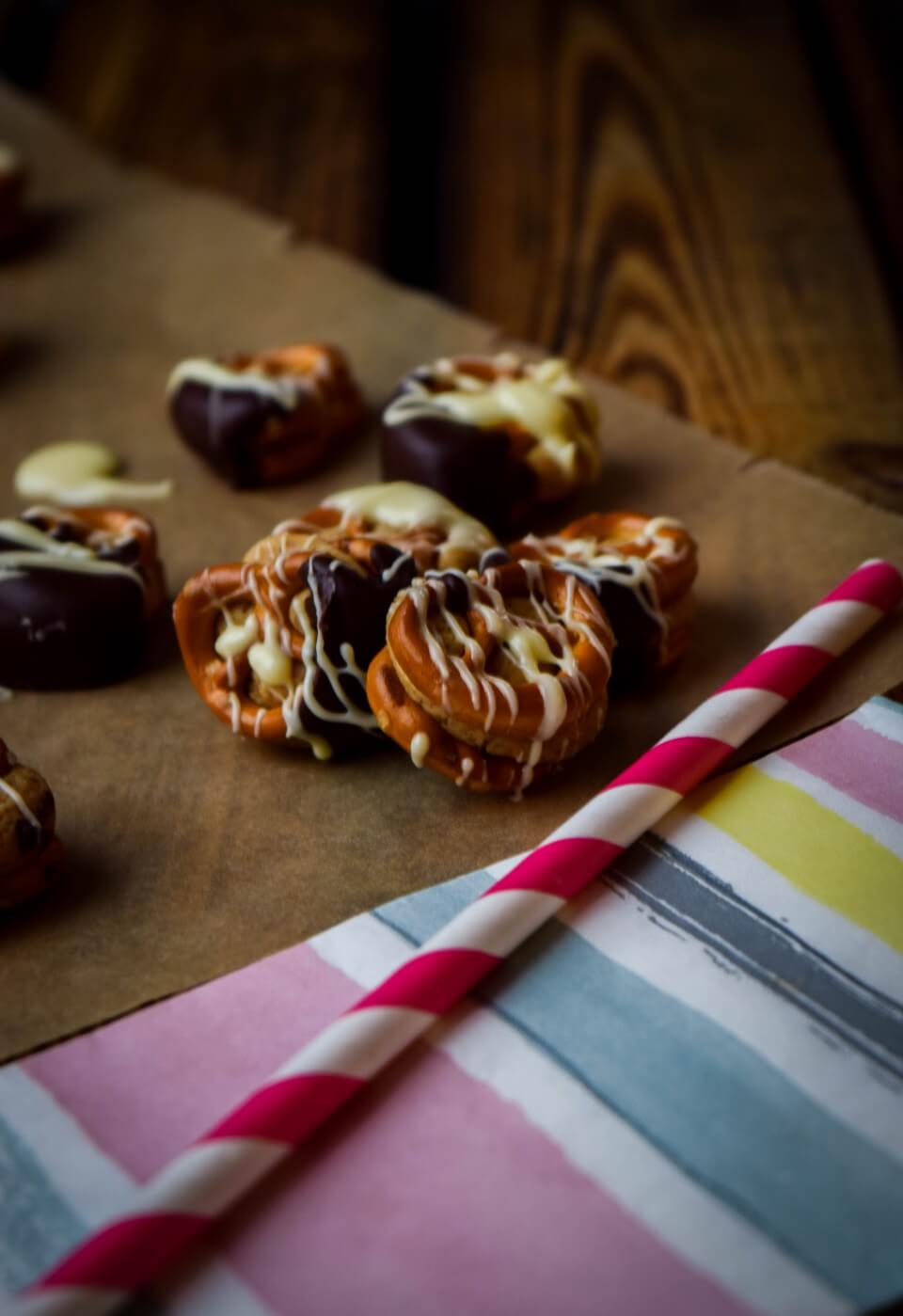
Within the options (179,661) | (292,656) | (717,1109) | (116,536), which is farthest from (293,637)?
(717,1109)

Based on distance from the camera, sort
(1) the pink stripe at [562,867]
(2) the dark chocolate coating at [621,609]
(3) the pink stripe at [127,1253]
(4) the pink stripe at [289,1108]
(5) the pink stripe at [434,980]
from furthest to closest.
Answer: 1. (2) the dark chocolate coating at [621,609]
2. (1) the pink stripe at [562,867]
3. (5) the pink stripe at [434,980]
4. (4) the pink stripe at [289,1108]
5. (3) the pink stripe at [127,1253]

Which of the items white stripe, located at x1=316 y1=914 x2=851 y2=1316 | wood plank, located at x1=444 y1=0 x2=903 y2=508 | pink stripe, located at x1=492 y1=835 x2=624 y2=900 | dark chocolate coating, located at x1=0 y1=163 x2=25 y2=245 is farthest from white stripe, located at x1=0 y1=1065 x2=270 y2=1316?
dark chocolate coating, located at x1=0 y1=163 x2=25 y2=245

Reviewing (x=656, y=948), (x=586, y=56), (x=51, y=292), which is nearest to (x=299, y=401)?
(x=51, y=292)

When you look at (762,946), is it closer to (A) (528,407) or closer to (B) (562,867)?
(B) (562,867)

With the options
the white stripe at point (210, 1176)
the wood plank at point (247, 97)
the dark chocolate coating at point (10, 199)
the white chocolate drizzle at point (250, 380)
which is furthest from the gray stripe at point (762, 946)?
the dark chocolate coating at point (10, 199)

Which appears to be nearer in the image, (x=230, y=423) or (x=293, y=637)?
(x=293, y=637)

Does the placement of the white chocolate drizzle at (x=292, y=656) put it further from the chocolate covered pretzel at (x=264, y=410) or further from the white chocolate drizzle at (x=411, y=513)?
the chocolate covered pretzel at (x=264, y=410)
